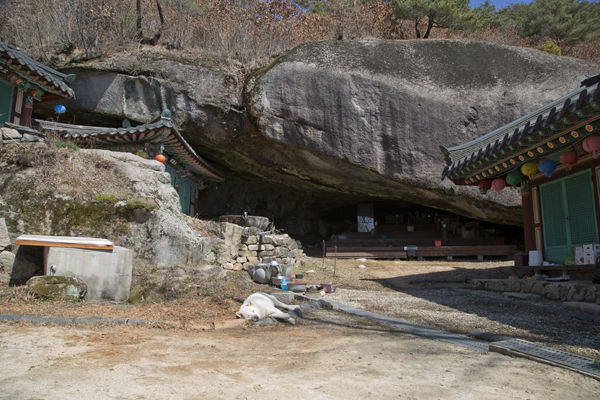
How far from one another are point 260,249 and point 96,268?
6.72m

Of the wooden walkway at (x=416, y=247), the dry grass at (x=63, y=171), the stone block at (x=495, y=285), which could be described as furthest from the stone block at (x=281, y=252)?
the stone block at (x=495, y=285)

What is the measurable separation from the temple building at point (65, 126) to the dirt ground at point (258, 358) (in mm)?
7664

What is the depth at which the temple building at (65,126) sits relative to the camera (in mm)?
10906

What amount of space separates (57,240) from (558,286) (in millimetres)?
8650

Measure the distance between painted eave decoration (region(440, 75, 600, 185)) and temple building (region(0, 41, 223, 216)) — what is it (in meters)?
9.61

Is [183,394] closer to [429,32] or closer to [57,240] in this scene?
[57,240]

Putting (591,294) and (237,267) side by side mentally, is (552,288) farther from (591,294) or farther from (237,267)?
(237,267)

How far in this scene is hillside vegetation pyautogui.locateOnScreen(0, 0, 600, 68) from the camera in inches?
695

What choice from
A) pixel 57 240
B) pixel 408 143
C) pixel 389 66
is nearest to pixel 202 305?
pixel 57 240

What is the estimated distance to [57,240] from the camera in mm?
5949

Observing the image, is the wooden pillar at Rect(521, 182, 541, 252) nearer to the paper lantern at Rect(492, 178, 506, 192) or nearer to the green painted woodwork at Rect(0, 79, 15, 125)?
the paper lantern at Rect(492, 178, 506, 192)

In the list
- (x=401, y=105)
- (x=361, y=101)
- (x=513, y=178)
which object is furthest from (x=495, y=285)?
(x=361, y=101)

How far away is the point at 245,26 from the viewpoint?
18953 millimetres

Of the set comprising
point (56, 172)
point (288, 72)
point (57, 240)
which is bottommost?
point (57, 240)
